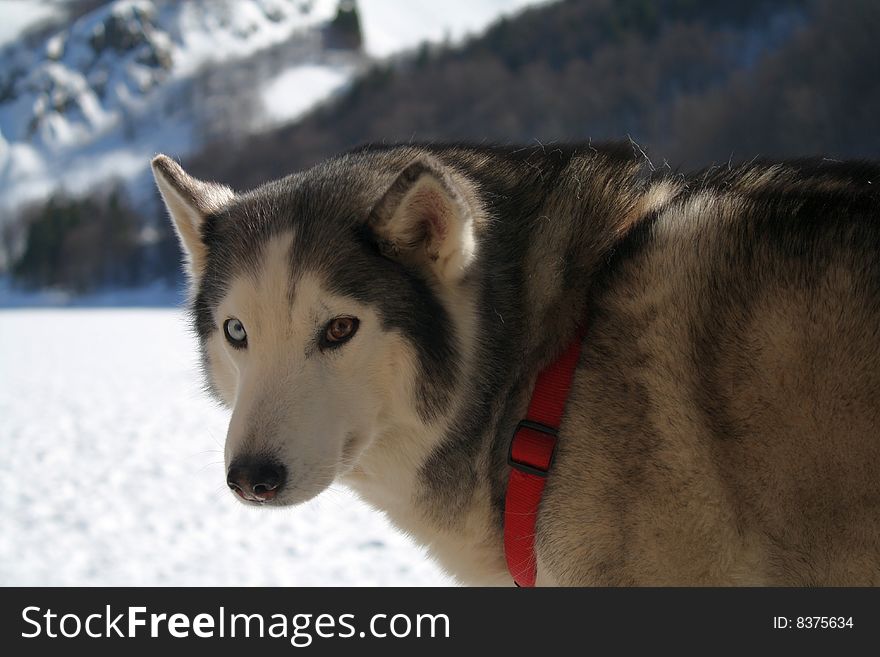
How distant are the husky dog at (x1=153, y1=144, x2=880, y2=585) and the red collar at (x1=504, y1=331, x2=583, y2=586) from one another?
43 mm

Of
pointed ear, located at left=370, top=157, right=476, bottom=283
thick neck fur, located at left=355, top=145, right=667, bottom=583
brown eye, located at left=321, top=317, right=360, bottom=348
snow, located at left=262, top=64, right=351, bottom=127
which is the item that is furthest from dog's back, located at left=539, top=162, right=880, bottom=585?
snow, located at left=262, top=64, right=351, bottom=127

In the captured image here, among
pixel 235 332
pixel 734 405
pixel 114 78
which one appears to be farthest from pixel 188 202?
pixel 114 78

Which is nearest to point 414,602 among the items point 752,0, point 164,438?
point 164,438

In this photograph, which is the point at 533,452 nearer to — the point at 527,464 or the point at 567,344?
the point at 527,464

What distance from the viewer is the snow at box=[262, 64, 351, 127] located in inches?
5354

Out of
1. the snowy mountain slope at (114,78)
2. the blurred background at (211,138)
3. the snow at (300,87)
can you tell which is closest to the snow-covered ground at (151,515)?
the blurred background at (211,138)

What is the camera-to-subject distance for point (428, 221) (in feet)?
8.07

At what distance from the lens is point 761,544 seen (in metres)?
2.11

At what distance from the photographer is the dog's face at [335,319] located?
2297mm

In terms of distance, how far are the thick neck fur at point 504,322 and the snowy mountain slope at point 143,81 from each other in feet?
441

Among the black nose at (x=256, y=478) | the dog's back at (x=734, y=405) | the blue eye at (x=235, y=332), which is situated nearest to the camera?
the dog's back at (x=734, y=405)

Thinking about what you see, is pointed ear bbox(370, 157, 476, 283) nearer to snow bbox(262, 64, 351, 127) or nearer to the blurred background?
the blurred background

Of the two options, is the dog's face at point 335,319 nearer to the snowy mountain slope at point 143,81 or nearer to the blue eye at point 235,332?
the blue eye at point 235,332

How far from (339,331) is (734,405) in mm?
A: 1197
